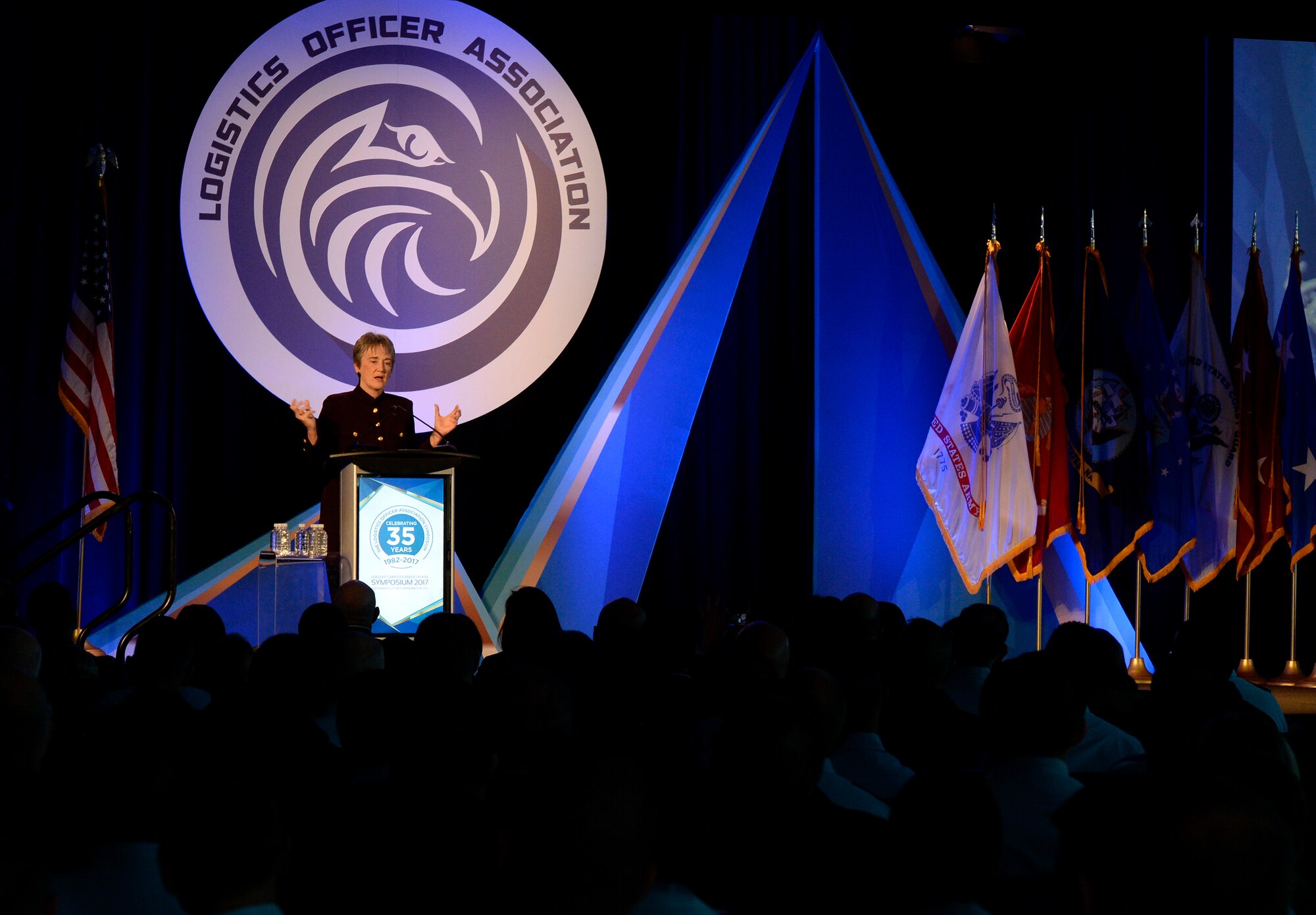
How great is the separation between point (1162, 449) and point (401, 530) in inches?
161

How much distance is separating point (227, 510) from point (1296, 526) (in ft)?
19.6

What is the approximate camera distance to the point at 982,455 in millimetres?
6922

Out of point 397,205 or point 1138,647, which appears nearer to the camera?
point 1138,647

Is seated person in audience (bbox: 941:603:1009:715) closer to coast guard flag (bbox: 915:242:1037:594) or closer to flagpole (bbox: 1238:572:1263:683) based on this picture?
coast guard flag (bbox: 915:242:1037:594)

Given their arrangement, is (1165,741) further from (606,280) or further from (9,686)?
(606,280)

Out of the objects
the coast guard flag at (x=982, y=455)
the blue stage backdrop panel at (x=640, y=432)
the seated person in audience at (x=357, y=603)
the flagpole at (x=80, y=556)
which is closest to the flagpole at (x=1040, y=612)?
the coast guard flag at (x=982, y=455)

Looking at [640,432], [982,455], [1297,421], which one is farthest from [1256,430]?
[640,432]

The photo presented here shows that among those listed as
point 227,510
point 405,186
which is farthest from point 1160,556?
point 227,510

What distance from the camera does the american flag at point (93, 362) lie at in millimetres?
6609

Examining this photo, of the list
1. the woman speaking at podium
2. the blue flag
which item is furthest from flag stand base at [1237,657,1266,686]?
the woman speaking at podium

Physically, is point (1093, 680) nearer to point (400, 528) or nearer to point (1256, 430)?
point (400, 528)

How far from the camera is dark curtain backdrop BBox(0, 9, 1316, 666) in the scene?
23.2 feet

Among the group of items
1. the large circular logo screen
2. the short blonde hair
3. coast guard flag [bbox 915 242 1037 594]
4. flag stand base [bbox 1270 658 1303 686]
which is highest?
the large circular logo screen

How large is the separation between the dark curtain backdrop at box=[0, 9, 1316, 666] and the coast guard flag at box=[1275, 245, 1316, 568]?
1.99 feet
